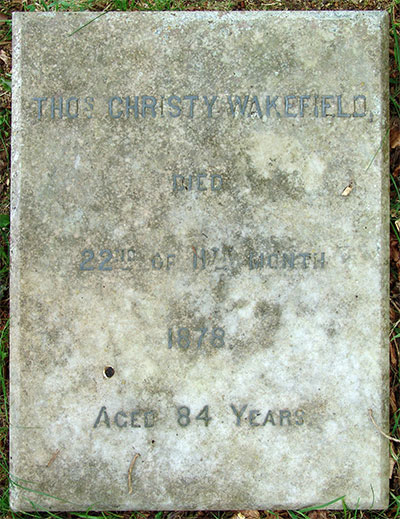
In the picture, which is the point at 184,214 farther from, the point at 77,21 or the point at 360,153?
the point at 77,21

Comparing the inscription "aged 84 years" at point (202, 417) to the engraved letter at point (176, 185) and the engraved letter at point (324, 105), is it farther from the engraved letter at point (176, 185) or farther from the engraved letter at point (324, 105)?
the engraved letter at point (324, 105)

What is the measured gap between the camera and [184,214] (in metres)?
2.13

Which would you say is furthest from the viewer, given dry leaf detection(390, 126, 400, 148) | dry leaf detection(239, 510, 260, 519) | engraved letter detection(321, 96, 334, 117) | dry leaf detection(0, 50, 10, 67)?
dry leaf detection(0, 50, 10, 67)

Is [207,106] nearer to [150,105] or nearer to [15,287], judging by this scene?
[150,105]

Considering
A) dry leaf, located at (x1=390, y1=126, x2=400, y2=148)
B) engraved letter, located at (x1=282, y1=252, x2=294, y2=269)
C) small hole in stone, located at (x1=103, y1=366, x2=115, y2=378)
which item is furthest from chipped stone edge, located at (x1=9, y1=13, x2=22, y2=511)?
dry leaf, located at (x1=390, y1=126, x2=400, y2=148)

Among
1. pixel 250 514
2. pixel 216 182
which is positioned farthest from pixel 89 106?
pixel 250 514

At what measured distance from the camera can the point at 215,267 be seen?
7.02 ft

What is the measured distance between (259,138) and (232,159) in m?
0.16

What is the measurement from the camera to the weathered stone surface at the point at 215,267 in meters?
2.13

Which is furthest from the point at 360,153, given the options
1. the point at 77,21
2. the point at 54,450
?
the point at 54,450

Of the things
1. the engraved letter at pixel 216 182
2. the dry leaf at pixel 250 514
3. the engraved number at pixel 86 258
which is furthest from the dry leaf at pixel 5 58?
the dry leaf at pixel 250 514

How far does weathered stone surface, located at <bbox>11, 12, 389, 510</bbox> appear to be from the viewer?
2.13m

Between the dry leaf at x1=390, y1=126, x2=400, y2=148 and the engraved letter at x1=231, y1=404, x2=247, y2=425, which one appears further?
the dry leaf at x1=390, y1=126, x2=400, y2=148

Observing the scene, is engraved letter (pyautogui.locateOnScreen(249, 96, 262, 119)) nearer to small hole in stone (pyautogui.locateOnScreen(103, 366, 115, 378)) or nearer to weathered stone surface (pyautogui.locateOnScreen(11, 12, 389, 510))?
weathered stone surface (pyautogui.locateOnScreen(11, 12, 389, 510))
